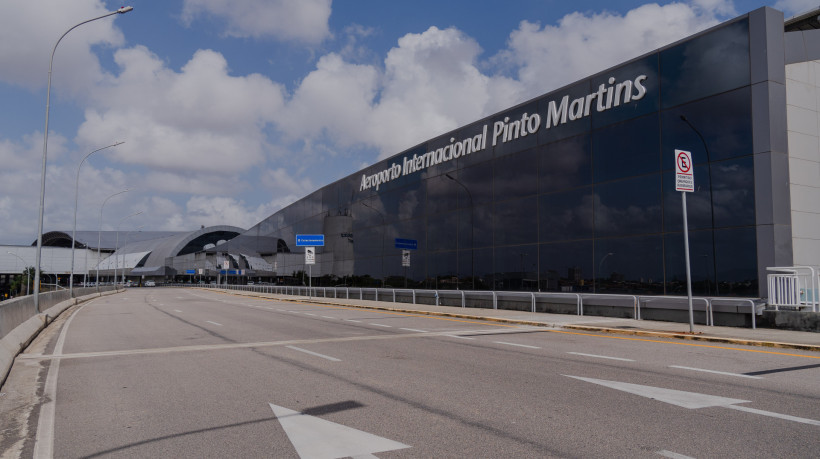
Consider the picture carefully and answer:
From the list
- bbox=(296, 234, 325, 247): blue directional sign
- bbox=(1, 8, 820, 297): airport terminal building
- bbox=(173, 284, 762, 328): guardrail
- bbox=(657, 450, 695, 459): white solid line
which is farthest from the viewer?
bbox=(296, 234, 325, 247): blue directional sign

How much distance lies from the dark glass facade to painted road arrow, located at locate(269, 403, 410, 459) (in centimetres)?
1686

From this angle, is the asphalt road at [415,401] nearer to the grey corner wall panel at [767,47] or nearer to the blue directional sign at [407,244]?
the grey corner wall panel at [767,47]

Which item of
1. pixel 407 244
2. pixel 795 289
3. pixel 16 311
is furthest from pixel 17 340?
pixel 407 244

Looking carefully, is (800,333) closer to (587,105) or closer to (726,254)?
(726,254)

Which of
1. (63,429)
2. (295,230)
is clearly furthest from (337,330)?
(295,230)

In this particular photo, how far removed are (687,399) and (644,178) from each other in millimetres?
16957

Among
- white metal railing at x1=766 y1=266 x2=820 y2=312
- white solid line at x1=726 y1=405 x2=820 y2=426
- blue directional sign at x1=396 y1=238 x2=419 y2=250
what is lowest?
white solid line at x1=726 y1=405 x2=820 y2=426

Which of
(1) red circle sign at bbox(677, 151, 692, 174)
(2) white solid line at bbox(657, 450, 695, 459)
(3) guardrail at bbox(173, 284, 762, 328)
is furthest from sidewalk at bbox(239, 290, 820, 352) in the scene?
(2) white solid line at bbox(657, 450, 695, 459)

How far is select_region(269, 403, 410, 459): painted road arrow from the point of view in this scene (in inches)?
192

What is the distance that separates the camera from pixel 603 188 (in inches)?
946

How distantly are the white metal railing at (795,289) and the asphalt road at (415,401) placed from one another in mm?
3932

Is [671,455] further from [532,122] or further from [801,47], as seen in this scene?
[532,122]

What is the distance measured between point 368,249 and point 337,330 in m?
29.1

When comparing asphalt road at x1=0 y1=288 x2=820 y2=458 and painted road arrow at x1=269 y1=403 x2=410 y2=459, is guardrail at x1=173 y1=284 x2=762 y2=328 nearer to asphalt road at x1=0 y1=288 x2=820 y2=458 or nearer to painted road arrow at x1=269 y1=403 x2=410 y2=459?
asphalt road at x1=0 y1=288 x2=820 y2=458
